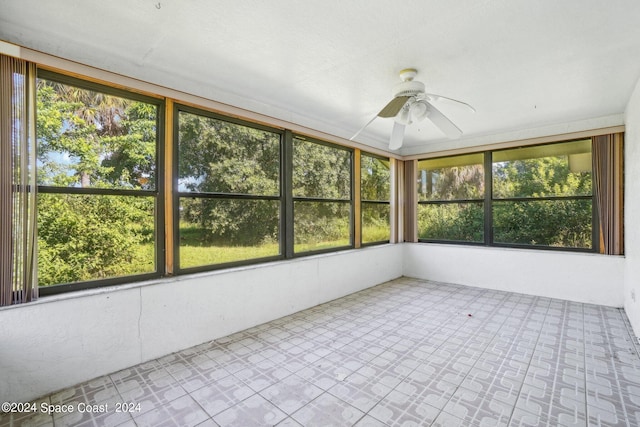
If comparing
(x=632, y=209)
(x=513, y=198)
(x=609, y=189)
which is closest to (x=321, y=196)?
(x=513, y=198)

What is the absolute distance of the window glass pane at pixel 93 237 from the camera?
234 centimetres

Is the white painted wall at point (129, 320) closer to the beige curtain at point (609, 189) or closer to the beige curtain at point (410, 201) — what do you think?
the beige curtain at point (410, 201)

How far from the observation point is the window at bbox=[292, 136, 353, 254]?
420cm

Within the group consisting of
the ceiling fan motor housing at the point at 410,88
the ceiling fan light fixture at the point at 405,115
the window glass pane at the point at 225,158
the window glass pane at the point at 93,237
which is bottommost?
the window glass pane at the point at 93,237

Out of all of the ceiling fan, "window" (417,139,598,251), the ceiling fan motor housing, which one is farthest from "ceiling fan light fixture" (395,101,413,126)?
"window" (417,139,598,251)

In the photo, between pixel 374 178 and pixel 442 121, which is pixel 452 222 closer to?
pixel 374 178

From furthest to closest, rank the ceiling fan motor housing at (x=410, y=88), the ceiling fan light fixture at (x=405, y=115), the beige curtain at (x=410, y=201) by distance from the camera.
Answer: the beige curtain at (x=410, y=201) < the ceiling fan light fixture at (x=405, y=115) < the ceiling fan motor housing at (x=410, y=88)

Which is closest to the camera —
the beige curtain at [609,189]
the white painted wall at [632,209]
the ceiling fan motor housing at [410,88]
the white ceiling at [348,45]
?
the white ceiling at [348,45]

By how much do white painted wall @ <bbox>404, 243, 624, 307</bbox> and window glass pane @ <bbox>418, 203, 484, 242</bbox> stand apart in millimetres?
269

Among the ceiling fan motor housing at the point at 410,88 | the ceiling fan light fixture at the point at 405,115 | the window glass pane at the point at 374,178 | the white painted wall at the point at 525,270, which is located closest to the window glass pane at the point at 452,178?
the window glass pane at the point at 374,178

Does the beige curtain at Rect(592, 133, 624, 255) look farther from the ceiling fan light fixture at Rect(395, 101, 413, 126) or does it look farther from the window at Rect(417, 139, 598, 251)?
the ceiling fan light fixture at Rect(395, 101, 413, 126)

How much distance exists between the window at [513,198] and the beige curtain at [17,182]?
549cm

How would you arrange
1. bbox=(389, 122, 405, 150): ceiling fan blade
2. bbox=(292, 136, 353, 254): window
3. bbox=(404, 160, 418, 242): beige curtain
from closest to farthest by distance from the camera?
bbox=(389, 122, 405, 150): ceiling fan blade < bbox=(292, 136, 353, 254): window < bbox=(404, 160, 418, 242): beige curtain

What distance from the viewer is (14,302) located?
6.91 ft
